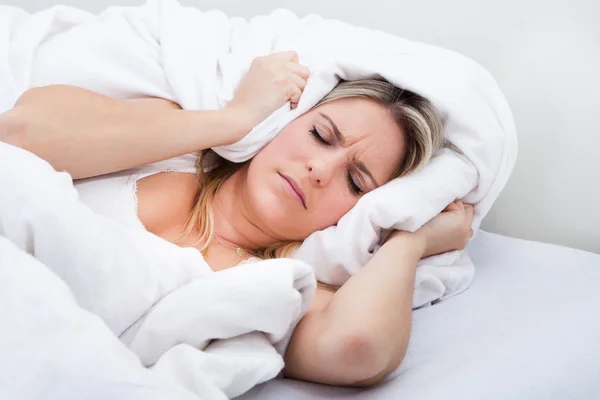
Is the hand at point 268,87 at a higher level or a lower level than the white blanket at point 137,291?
higher

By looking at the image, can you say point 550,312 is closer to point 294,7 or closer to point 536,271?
point 536,271

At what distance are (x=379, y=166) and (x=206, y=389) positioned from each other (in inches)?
24.5

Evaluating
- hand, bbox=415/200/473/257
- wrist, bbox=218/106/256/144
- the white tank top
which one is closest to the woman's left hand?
hand, bbox=415/200/473/257

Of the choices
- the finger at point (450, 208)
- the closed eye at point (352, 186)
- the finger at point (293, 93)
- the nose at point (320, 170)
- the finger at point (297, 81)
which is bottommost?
the finger at point (450, 208)

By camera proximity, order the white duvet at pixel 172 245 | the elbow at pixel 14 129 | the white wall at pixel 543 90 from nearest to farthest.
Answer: the white duvet at pixel 172 245, the elbow at pixel 14 129, the white wall at pixel 543 90

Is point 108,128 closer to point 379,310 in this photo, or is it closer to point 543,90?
point 379,310

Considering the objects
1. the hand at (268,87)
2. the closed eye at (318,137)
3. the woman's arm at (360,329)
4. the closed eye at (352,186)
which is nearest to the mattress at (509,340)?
the woman's arm at (360,329)

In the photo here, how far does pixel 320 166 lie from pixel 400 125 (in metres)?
0.22

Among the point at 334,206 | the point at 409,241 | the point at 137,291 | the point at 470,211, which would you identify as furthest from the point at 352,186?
the point at 137,291

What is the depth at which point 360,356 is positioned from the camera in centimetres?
78

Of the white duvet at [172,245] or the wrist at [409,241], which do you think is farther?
the wrist at [409,241]

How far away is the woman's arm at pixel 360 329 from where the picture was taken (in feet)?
2.56

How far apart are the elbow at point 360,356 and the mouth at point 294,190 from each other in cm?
33

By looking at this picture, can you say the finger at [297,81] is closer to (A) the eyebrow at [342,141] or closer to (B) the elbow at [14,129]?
(A) the eyebrow at [342,141]
